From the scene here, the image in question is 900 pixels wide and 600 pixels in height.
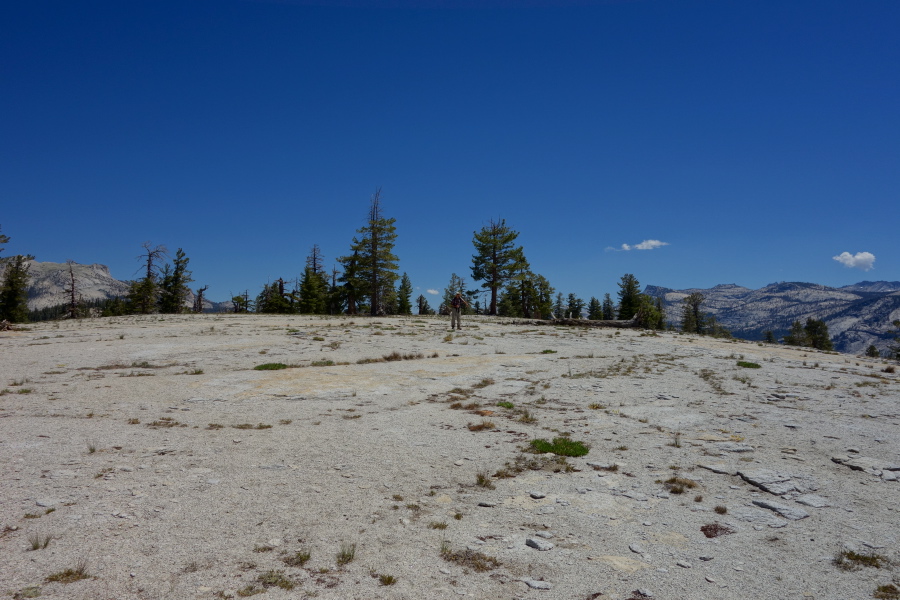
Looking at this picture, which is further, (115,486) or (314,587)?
(115,486)

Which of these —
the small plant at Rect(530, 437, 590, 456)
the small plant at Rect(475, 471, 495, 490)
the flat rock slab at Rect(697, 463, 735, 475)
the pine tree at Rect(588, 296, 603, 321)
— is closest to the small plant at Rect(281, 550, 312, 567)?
the small plant at Rect(475, 471, 495, 490)

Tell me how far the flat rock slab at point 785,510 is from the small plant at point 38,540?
8.84 m

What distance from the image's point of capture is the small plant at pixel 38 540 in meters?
4.36

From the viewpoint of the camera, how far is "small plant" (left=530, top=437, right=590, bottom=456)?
7.92 m

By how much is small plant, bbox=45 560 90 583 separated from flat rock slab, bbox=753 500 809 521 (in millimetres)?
8196

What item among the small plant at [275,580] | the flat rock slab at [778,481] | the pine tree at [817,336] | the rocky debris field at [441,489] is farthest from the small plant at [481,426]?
the pine tree at [817,336]

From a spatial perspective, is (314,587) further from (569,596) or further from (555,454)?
(555,454)

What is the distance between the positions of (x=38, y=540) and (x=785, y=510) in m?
9.16

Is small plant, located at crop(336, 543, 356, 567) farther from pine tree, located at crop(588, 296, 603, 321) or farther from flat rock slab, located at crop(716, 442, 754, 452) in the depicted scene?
pine tree, located at crop(588, 296, 603, 321)

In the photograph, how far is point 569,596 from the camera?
4.16 metres

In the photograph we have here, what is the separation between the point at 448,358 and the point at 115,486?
13817mm

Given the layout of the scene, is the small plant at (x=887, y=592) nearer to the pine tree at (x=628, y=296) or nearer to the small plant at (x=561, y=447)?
the small plant at (x=561, y=447)

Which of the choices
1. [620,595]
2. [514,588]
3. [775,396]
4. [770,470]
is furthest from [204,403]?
[775,396]

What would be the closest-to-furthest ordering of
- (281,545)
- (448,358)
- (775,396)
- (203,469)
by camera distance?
(281,545)
(203,469)
(775,396)
(448,358)
